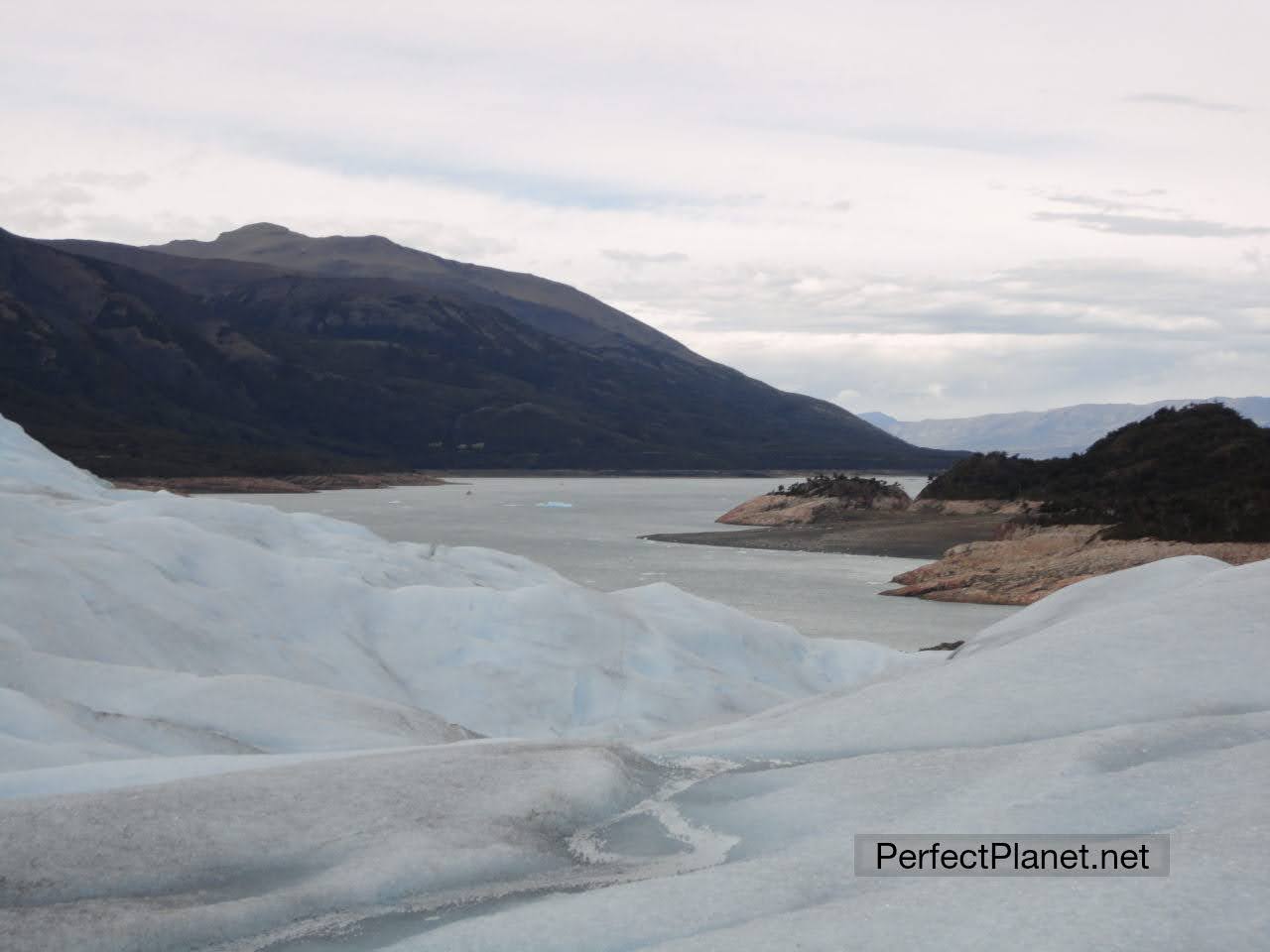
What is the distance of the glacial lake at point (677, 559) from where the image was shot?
3719 cm

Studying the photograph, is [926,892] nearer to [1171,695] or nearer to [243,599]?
[1171,695]

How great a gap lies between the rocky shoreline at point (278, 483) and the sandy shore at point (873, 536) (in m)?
53.1

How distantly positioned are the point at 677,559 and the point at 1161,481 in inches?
820

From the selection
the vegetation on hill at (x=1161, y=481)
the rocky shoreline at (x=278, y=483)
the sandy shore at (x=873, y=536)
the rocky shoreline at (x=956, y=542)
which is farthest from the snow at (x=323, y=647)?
the rocky shoreline at (x=278, y=483)

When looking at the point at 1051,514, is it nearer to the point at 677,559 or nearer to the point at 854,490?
the point at 677,559

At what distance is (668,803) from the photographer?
7.23 metres

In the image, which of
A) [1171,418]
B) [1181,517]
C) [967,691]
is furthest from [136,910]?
[1171,418]

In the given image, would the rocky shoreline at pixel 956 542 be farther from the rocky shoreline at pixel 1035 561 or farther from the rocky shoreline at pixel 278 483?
the rocky shoreline at pixel 278 483

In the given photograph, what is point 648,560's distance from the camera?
5722 centimetres

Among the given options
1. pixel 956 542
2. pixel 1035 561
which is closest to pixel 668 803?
pixel 1035 561

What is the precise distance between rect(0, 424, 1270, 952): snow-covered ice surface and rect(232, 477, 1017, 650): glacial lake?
22290mm

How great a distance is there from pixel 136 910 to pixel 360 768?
1.96 meters

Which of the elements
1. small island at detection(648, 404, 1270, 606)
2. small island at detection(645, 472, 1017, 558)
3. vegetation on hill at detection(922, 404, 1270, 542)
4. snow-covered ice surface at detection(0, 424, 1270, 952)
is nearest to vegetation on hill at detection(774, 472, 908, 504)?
small island at detection(645, 472, 1017, 558)

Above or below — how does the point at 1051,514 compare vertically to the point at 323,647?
above
